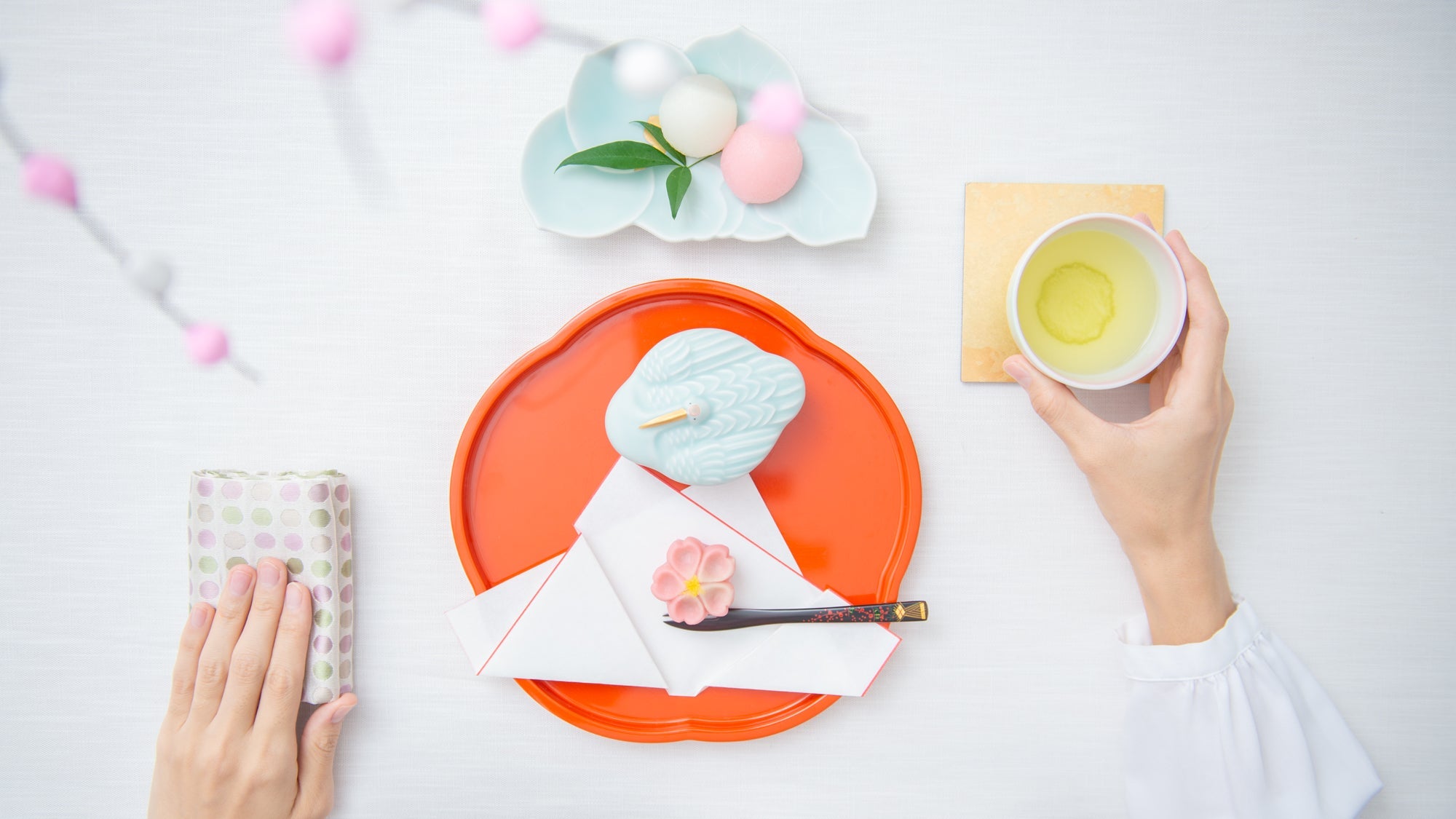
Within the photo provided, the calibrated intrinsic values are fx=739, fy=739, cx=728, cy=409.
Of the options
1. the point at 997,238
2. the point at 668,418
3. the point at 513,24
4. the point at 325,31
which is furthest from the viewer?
the point at 997,238

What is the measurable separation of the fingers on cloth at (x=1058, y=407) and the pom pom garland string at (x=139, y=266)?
2.94 ft

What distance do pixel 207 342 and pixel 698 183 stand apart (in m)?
0.58

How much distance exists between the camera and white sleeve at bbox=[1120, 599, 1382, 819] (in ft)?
2.81

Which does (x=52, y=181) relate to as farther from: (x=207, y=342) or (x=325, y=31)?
(x=325, y=31)

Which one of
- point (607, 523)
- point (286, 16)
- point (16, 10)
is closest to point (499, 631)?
point (607, 523)

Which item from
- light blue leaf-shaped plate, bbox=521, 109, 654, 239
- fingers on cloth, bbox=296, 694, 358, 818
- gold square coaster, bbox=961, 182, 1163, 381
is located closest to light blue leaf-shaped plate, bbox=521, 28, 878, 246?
light blue leaf-shaped plate, bbox=521, 109, 654, 239

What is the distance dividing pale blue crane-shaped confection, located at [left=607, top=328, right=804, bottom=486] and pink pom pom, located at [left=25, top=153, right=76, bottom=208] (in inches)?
23.9

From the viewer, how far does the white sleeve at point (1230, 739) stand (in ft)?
2.81

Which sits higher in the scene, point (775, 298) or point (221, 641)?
point (775, 298)

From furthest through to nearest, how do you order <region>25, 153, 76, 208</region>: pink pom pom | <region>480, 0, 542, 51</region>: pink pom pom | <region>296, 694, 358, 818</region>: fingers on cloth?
1. <region>296, 694, 358, 818</region>: fingers on cloth
2. <region>25, 153, 76, 208</region>: pink pom pom
3. <region>480, 0, 542, 51</region>: pink pom pom

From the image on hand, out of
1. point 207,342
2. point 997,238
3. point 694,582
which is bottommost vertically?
point 694,582

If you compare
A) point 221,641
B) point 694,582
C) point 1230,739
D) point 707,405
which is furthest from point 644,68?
point 1230,739

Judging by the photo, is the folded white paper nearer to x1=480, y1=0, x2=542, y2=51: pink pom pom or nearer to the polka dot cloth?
the polka dot cloth

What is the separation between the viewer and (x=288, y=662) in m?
0.84
